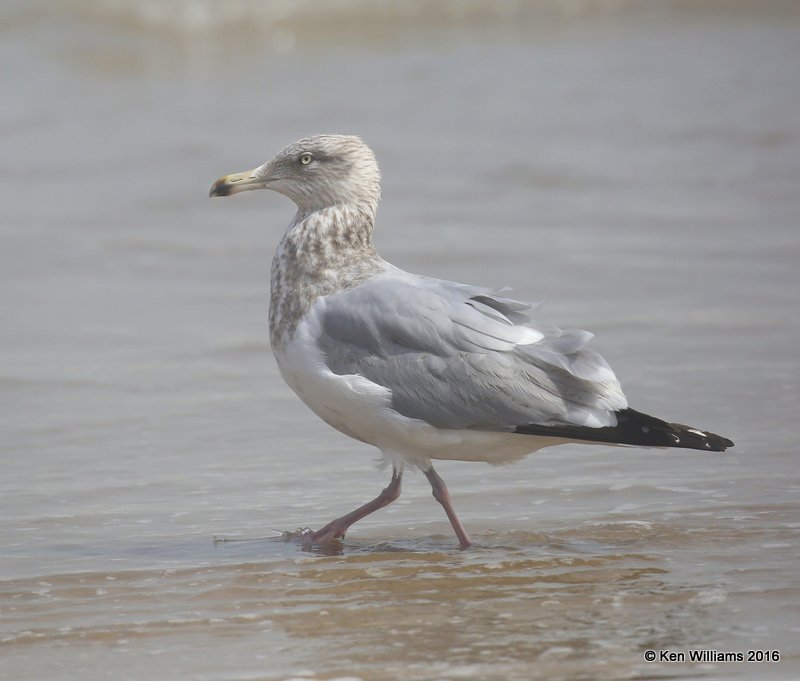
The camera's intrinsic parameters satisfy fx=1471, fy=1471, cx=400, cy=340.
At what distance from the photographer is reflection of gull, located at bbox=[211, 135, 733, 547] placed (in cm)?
517

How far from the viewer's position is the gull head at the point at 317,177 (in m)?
5.79

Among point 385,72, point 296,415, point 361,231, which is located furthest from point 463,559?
point 385,72

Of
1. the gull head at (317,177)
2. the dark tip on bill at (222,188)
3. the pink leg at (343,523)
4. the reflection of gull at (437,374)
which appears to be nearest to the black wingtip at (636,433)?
the reflection of gull at (437,374)

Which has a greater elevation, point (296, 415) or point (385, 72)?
point (385, 72)

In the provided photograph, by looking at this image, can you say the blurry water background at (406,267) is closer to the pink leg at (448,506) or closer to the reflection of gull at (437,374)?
the pink leg at (448,506)

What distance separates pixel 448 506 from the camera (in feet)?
17.7

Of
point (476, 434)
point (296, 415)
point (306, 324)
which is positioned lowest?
point (296, 415)

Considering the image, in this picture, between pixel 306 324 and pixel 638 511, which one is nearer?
pixel 306 324

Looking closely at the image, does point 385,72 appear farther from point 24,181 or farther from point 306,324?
point 306,324

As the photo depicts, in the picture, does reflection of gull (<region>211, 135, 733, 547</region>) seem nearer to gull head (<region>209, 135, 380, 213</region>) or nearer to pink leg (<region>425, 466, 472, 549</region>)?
pink leg (<region>425, 466, 472, 549</region>)

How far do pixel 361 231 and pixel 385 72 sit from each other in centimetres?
1099

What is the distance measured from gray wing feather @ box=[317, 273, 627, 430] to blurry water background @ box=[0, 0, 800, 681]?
533 mm

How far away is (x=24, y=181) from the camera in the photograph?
39.8ft

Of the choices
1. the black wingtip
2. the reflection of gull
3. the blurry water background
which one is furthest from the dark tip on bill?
the black wingtip
